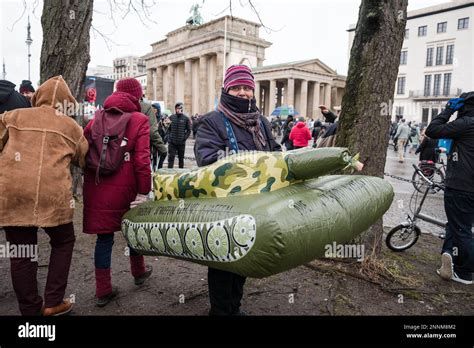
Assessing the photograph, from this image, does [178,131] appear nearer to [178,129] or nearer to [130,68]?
[178,129]

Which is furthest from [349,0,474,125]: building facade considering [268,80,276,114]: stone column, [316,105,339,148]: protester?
[316,105,339,148]: protester

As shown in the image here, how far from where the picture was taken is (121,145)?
3072mm

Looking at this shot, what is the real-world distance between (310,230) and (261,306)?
1.43 m

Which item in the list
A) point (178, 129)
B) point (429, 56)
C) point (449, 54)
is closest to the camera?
point (178, 129)

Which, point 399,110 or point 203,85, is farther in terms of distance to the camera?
point 399,110

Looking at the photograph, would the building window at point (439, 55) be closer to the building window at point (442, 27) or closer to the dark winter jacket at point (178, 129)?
the building window at point (442, 27)

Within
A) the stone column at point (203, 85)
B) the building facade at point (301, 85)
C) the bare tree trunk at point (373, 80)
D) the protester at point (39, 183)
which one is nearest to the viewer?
the protester at point (39, 183)

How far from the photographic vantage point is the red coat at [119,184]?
10.3 ft

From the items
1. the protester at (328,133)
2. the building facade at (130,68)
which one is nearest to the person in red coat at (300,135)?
the protester at (328,133)

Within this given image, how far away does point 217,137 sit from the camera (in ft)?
9.21

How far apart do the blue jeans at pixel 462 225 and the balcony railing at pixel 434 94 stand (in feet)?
184

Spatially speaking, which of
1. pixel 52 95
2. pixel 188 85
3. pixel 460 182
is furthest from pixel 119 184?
pixel 188 85

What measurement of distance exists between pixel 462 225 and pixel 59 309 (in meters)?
3.92
